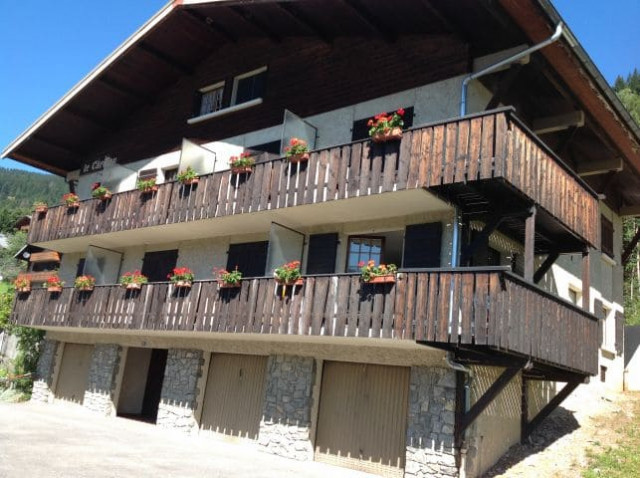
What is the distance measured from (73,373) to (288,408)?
10.0 meters

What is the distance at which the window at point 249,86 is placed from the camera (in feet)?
57.5

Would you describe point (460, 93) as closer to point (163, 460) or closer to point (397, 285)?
point (397, 285)

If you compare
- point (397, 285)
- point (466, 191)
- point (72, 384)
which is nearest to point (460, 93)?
point (466, 191)

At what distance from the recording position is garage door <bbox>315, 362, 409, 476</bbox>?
39.0 ft

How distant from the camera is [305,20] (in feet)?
50.9

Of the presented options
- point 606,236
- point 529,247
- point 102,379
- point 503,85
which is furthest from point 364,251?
point 102,379

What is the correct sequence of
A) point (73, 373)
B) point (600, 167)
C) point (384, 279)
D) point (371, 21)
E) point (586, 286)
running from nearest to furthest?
1. point (384, 279)
2. point (586, 286)
3. point (371, 21)
4. point (600, 167)
5. point (73, 373)

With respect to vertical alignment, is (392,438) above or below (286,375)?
below

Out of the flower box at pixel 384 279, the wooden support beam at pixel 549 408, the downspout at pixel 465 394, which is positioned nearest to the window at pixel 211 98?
the flower box at pixel 384 279

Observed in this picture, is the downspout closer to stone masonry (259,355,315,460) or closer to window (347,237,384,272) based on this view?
window (347,237,384,272)

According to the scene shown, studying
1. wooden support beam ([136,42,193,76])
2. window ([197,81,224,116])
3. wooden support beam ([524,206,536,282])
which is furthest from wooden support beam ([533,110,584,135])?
wooden support beam ([136,42,193,76])

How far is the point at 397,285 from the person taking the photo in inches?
422

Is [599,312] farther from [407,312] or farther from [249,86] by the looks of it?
[249,86]

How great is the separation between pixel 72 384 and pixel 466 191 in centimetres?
1495
